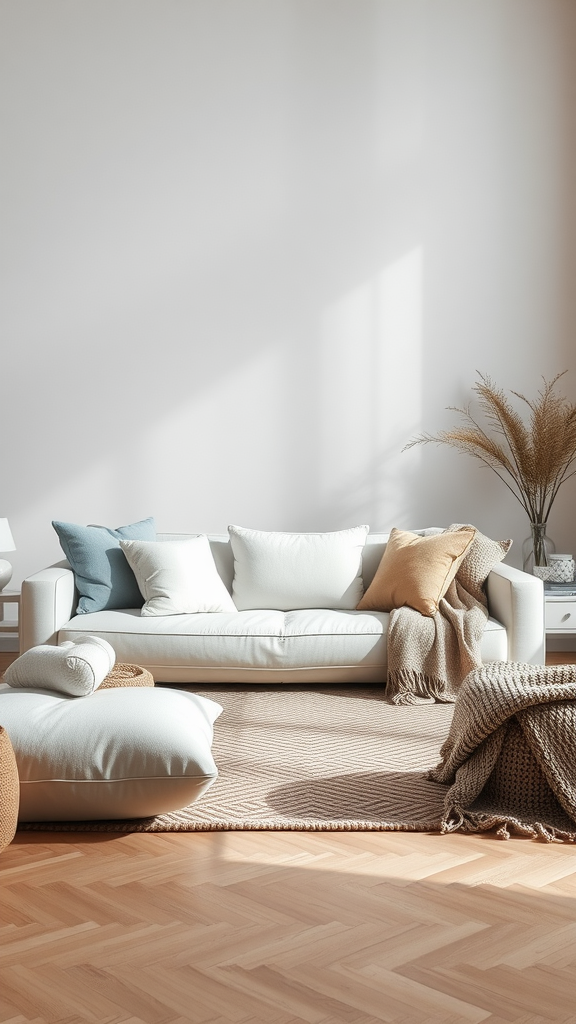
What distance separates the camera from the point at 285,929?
2.00 metres

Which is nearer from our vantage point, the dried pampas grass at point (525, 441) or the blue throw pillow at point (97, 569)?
the blue throw pillow at point (97, 569)

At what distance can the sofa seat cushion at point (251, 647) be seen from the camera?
14.2ft

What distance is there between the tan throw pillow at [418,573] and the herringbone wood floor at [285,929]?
1976 mm

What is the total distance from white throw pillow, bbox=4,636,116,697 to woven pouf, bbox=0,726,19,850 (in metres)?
0.39

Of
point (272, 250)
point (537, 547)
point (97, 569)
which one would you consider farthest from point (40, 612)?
point (537, 547)

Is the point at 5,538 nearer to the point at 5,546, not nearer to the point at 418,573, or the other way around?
the point at 5,546

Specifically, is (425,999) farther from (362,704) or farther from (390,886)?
(362,704)

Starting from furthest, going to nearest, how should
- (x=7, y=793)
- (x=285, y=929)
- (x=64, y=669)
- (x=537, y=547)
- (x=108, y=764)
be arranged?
(x=537, y=547) < (x=64, y=669) < (x=108, y=764) < (x=7, y=793) < (x=285, y=929)

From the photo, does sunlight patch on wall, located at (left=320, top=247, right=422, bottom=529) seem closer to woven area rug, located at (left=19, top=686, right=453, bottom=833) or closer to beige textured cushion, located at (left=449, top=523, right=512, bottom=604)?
beige textured cushion, located at (left=449, top=523, right=512, bottom=604)

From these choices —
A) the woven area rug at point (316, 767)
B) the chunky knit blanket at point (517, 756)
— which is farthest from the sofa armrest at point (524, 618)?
the chunky knit blanket at point (517, 756)

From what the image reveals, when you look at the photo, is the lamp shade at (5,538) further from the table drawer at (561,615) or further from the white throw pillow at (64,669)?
the table drawer at (561,615)

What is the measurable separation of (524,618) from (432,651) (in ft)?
1.47

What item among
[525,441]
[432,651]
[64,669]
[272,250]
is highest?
[272,250]

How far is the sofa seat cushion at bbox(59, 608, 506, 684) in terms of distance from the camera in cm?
434
